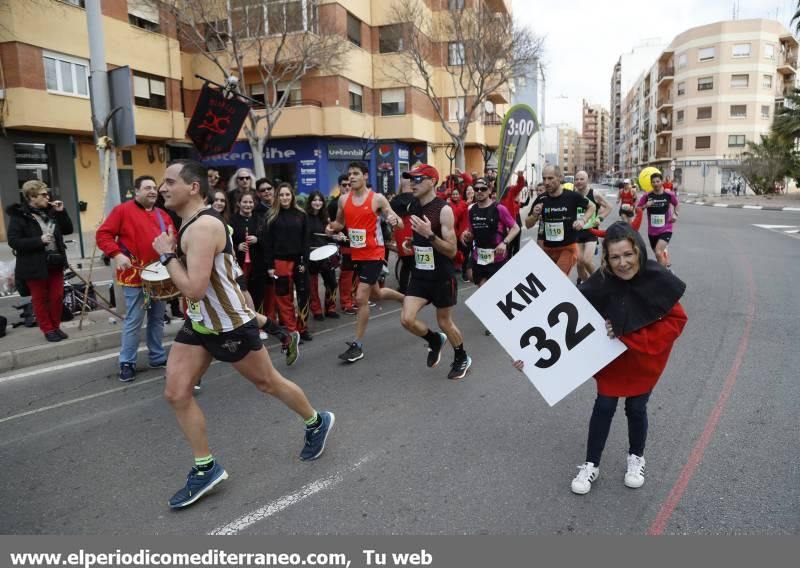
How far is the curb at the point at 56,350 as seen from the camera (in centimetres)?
602

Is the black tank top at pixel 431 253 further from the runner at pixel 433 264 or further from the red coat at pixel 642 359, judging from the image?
the red coat at pixel 642 359

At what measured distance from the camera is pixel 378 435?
4141mm

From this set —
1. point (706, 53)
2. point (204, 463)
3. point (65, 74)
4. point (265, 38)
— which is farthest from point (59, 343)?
point (706, 53)

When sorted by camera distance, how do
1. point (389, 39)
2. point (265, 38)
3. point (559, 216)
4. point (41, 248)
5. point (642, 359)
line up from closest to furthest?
point (642, 359) < point (41, 248) < point (559, 216) < point (265, 38) < point (389, 39)

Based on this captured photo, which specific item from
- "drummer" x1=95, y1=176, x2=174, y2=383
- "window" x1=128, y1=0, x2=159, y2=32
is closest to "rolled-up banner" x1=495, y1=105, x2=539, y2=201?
"drummer" x1=95, y1=176, x2=174, y2=383

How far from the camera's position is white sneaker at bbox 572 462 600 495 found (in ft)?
10.8

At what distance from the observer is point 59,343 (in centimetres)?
643

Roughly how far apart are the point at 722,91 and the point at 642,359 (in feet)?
232

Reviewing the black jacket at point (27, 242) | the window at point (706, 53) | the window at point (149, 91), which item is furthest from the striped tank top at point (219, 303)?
the window at point (706, 53)

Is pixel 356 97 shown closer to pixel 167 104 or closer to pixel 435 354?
pixel 167 104

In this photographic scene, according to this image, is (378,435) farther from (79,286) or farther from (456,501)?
(79,286)

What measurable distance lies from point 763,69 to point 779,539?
72.7m

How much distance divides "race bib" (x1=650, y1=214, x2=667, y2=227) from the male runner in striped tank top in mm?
8761

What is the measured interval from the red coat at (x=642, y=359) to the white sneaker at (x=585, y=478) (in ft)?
1.51
